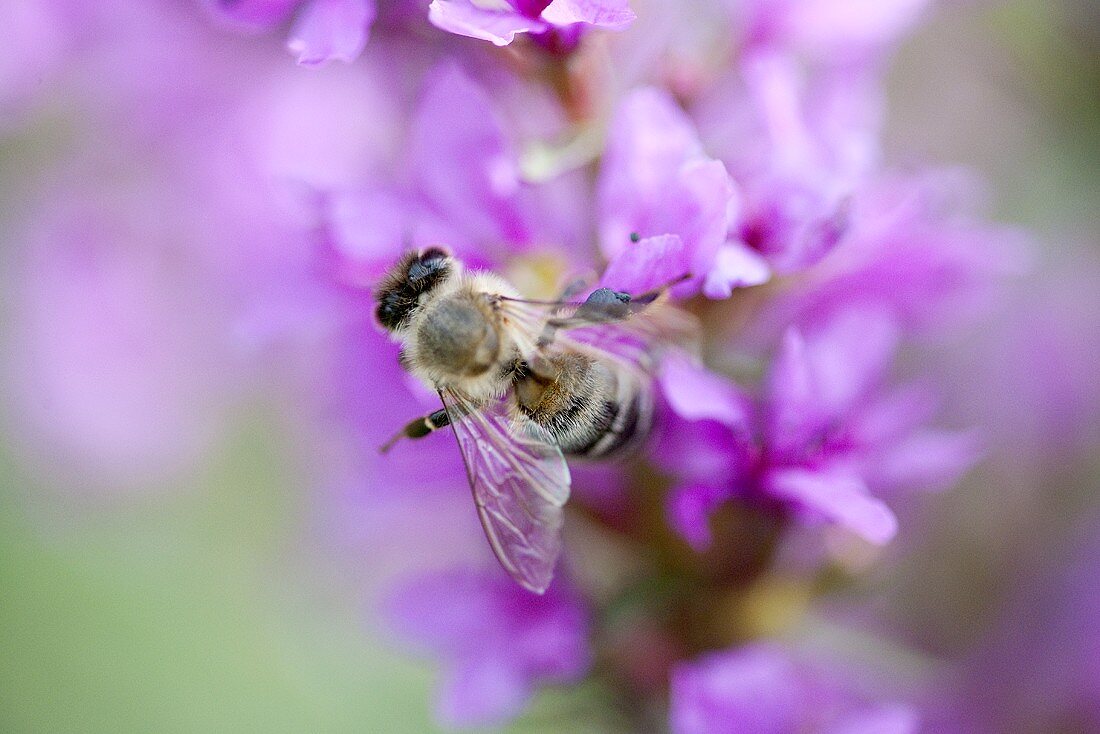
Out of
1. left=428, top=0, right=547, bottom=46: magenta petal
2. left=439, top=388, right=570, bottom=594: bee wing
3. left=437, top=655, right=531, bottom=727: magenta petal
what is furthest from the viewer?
left=437, top=655, right=531, bottom=727: magenta petal

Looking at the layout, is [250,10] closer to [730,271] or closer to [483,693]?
[730,271]

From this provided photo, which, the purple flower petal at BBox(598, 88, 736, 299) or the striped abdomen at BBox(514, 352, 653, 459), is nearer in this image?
the purple flower petal at BBox(598, 88, 736, 299)

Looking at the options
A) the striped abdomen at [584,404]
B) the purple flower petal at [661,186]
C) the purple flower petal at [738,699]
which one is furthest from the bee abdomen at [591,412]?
the purple flower petal at [738,699]

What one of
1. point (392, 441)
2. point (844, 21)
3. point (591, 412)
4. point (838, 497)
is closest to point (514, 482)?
point (591, 412)

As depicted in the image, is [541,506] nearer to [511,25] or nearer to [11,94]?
[511,25]

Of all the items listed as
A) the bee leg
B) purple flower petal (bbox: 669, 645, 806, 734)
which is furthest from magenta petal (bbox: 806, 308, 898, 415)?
the bee leg

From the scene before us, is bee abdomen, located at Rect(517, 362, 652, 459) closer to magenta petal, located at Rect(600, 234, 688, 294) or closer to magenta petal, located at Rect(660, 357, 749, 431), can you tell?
magenta petal, located at Rect(660, 357, 749, 431)

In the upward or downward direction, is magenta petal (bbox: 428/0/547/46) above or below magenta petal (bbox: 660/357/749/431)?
above

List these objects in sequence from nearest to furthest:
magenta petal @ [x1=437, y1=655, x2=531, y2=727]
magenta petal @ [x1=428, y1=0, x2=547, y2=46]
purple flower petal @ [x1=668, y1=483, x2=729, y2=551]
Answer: magenta petal @ [x1=428, y1=0, x2=547, y2=46] < purple flower petal @ [x1=668, y1=483, x2=729, y2=551] < magenta petal @ [x1=437, y1=655, x2=531, y2=727]

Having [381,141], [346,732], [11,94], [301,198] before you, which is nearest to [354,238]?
[301,198]
